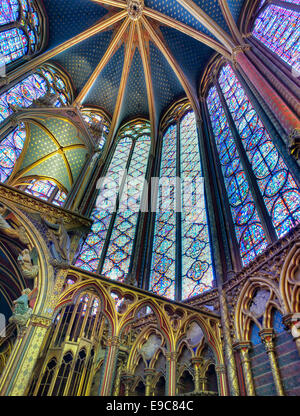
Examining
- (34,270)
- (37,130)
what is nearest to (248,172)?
(34,270)

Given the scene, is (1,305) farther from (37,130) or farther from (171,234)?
(37,130)

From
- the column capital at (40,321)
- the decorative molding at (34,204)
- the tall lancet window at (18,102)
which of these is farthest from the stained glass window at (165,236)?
the tall lancet window at (18,102)

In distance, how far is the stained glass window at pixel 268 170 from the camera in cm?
568

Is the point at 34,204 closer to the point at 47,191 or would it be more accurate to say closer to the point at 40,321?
the point at 40,321

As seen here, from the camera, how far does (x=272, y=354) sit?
4.54 meters

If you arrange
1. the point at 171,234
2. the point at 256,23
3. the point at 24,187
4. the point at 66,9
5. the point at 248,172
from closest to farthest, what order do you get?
1. the point at 248,172
2. the point at 171,234
3. the point at 256,23
4. the point at 24,187
5. the point at 66,9

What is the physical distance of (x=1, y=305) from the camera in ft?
25.9

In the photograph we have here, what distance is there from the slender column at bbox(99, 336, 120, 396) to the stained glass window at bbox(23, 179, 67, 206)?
7599mm

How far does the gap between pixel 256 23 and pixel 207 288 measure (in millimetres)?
10107

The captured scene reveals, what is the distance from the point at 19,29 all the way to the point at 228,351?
1317 cm

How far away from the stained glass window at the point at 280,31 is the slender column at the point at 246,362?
6784 millimetres

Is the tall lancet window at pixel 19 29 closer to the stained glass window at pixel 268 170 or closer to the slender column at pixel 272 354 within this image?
the stained glass window at pixel 268 170

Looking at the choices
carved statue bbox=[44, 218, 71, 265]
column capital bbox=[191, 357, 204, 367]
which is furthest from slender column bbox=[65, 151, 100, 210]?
column capital bbox=[191, 357, 204, 367]
